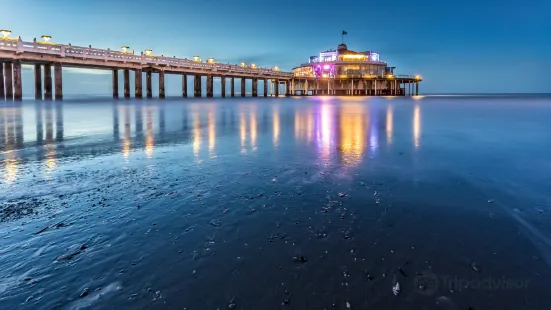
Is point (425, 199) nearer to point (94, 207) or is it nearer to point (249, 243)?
point (249, 243)

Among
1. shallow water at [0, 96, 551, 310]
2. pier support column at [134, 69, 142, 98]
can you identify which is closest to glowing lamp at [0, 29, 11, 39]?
pier support column at [134, 69, 142, 98]

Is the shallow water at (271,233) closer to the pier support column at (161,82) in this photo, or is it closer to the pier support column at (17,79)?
the pier support column at (17,79)

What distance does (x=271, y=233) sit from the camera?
13.9 feet

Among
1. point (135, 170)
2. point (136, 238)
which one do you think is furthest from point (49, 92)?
point (136, 238)

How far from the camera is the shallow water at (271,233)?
9.75 ft

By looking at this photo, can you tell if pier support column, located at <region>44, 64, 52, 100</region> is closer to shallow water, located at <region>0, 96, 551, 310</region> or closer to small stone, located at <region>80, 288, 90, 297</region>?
shallow water, located at <region>0, 96, 551, 310</region>

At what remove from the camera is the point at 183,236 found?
4.08m

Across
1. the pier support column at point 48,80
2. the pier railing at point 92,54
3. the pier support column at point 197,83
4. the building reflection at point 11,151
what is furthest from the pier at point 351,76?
the building reflection at point 11,151
